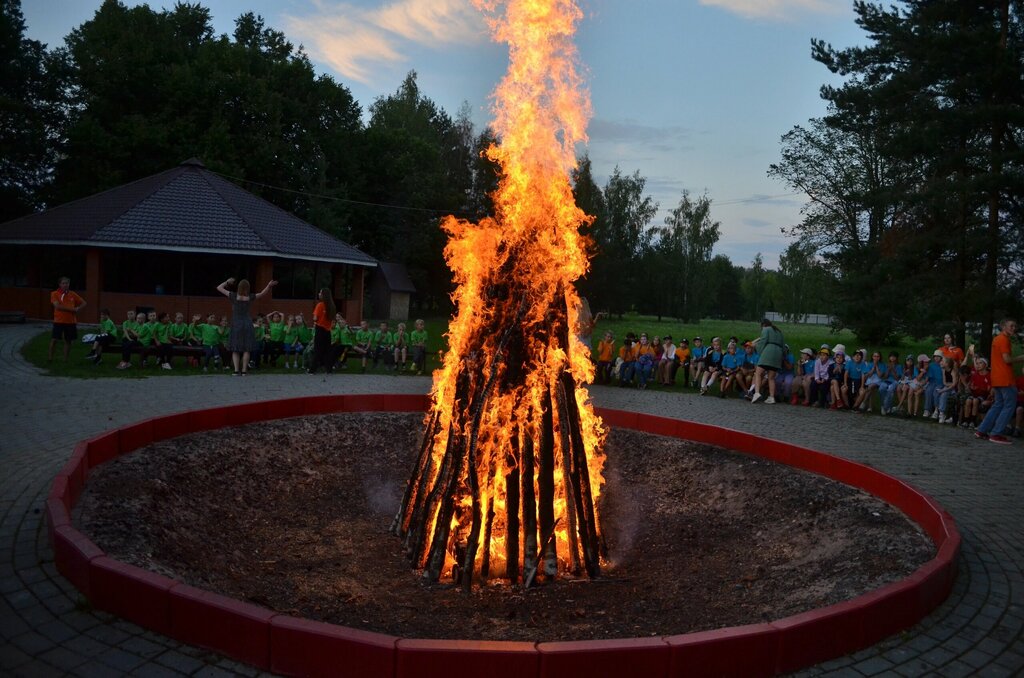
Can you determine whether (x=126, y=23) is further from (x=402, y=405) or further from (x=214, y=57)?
(x=402, y=405)

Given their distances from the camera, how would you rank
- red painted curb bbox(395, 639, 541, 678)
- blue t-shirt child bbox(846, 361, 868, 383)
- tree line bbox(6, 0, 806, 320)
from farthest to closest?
tree line bbox(6, 0, 806, 320) < blue t-shirt child bbox(846, 361, 868, 383) < red painted curb bbox(395, 639, 541, 678)

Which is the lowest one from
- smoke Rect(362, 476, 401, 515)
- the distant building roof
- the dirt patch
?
smoke Rect(362, 476, 401, 515)

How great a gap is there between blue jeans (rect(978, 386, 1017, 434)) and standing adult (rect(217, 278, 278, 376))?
13.9m

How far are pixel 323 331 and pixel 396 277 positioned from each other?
27.7 metres

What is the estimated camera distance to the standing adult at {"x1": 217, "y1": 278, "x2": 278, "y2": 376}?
1496 centimetres

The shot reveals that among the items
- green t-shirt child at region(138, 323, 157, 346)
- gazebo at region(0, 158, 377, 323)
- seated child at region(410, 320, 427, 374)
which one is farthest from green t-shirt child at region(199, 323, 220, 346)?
gazebo at region(0, 158, 377, 323)

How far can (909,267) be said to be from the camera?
2139 cm

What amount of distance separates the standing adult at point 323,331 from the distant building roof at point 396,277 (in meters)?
25.3

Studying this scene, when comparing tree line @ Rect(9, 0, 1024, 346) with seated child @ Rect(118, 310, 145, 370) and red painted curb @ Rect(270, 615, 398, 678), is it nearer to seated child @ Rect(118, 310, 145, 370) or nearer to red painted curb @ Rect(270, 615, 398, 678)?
red painted curb @ Rect(270, 615, 398, 678)

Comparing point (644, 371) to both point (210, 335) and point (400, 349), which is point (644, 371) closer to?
point (400, 349)

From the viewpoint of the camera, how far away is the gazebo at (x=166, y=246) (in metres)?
25.5

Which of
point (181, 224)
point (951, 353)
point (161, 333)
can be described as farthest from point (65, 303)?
point (951, 353)

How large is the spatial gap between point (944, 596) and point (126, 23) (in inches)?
1964

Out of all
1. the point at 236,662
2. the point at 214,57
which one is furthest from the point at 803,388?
the point at 214,57
